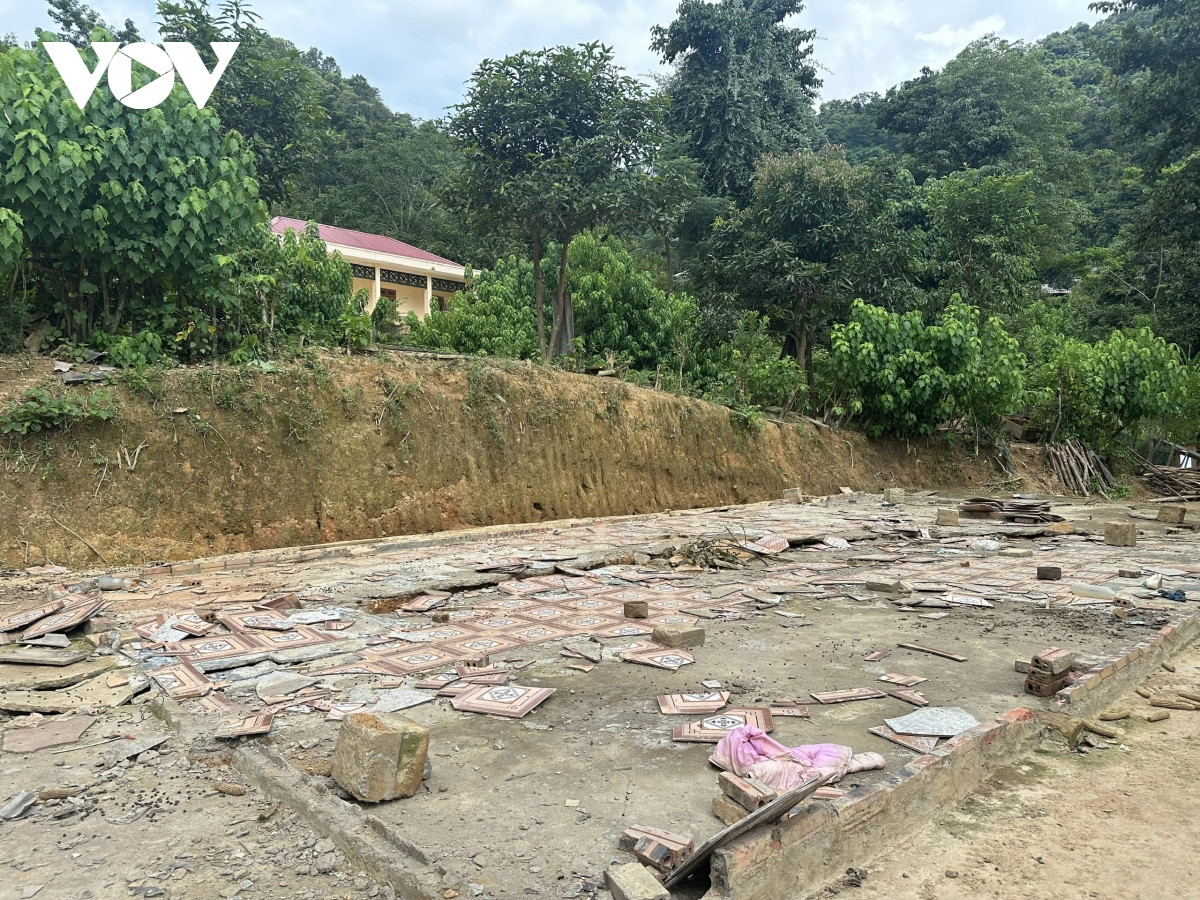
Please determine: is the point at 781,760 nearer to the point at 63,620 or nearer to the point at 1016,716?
the point at 1016,716

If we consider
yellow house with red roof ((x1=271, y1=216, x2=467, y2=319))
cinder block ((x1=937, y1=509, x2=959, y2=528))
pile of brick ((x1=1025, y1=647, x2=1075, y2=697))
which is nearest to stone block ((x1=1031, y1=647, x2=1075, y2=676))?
pile of brick ((x1=1025, y1=647, x2=1075, y2=697))

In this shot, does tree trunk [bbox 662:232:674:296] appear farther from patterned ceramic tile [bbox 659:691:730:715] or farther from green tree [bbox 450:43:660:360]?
patterned ceramic tile [bbox 659:691:730:715]

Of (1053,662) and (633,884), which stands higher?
(1053,662)

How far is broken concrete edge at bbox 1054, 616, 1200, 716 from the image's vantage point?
433cm

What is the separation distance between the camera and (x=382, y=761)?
3.15 m

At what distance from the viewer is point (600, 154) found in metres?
15.6

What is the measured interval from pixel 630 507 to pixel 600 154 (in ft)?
23.6

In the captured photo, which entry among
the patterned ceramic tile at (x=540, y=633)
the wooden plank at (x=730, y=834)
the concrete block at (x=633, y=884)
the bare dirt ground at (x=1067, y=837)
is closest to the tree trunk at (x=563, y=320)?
the patterned ceramic tile at (x=540, y=633)

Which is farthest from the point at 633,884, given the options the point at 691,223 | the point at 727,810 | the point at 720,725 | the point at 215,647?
the point at 691,223

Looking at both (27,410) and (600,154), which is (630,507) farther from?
(27,410)

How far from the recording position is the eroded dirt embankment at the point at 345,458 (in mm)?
9359

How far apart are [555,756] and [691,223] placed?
25015 millimetres

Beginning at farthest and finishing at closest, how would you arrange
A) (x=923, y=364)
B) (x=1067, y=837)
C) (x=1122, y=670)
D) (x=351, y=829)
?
(x=923, y=364)
(x=1122, y=670)
(x=1067, y=837)
(x=351, y=829)

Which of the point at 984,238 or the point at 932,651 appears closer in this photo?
the point at 932,651
